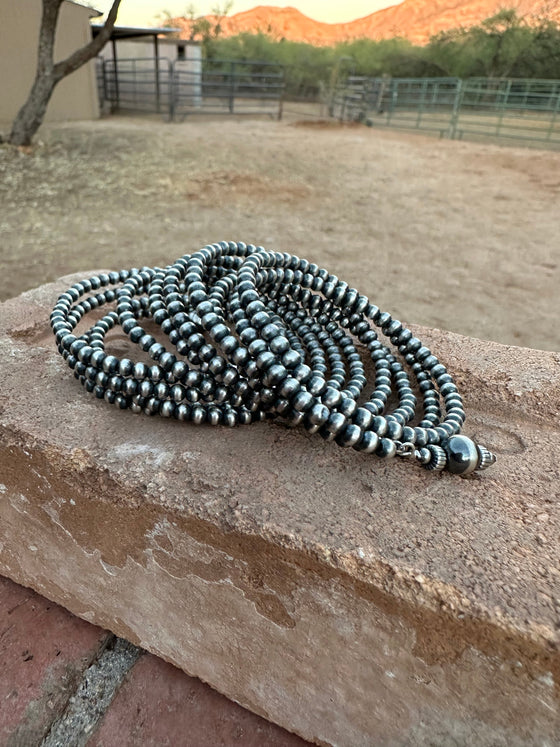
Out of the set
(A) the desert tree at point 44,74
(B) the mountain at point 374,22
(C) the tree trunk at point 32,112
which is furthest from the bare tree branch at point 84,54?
(B) the mountain at point 374,22

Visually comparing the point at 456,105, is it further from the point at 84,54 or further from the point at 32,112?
the point at 32,112

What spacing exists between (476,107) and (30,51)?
27.6 ft

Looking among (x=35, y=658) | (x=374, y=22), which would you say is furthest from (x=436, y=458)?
(x=374, y=22)

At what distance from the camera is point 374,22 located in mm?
56000

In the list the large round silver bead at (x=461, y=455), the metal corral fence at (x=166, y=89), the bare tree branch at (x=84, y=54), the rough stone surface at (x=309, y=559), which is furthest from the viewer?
the metal corral fence at (x=166, y=89)

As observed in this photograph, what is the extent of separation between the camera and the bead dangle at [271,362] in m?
0.74

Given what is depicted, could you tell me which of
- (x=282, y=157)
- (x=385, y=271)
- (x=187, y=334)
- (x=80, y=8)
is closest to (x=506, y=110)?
(x=282, y=157)

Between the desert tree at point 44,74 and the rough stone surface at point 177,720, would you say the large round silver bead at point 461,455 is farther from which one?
the desert tree at point 44,74

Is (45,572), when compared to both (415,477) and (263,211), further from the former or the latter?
(263,211)

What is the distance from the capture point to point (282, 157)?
6.68m

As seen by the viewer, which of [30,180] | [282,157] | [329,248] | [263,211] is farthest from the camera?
[282,157]

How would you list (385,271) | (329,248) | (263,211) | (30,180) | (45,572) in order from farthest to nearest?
(30,180), (263,211), (329,248), (385,271), (45,572)

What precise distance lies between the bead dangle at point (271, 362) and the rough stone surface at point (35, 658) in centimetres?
39

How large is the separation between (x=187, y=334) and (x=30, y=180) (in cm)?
518
